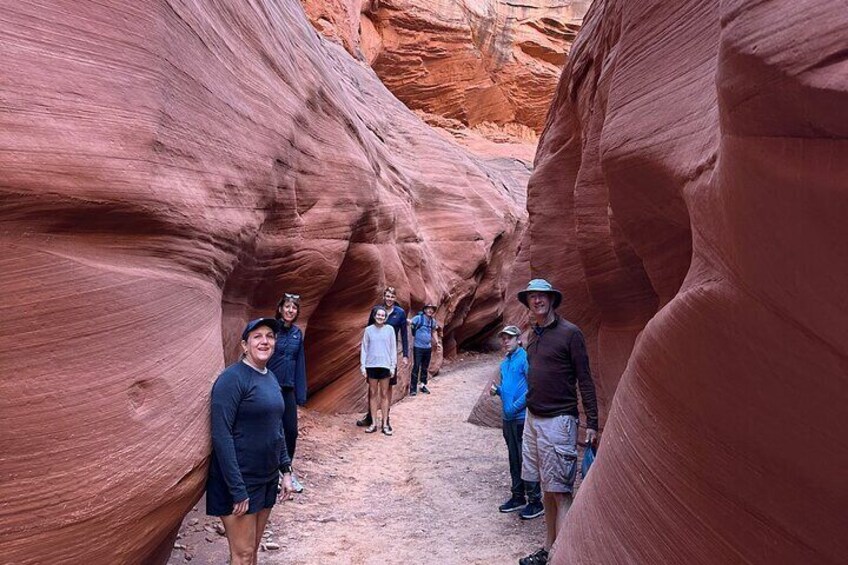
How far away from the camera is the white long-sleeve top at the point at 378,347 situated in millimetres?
8688

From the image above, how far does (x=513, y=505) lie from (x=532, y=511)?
26 centimetres

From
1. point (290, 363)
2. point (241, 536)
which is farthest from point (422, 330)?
point (241, 536)

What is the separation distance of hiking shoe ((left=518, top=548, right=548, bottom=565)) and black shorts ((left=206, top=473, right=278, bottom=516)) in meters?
2.17

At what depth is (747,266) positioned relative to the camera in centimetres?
207

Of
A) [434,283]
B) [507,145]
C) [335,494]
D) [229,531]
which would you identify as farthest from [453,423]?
[507,145]

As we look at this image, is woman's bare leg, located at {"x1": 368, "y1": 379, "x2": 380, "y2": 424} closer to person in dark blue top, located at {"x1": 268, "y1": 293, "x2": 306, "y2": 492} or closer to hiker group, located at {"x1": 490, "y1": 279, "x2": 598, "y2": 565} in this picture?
person in dark blue top, located at {"x1": 268, "y1": 293, "x2": 306, "y2": 492}

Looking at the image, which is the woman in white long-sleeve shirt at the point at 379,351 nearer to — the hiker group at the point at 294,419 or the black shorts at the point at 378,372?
the black shorts at the point at 378,372

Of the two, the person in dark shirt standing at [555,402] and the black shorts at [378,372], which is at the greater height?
the person in dark shirt standing at [555,402]

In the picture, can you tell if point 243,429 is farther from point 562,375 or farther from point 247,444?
point 562,375

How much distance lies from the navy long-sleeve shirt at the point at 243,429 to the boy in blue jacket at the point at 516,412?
2.58 meters

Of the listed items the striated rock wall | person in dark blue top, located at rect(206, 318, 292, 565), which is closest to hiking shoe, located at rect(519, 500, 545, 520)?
person in dark blue top, located at rect(206, 318, 292, 565)

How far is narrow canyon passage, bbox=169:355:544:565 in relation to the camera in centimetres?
528

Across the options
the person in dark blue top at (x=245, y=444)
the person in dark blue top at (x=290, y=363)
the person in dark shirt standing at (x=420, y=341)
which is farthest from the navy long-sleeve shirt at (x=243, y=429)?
the person in dark shirt standing at (x=420, y=341)

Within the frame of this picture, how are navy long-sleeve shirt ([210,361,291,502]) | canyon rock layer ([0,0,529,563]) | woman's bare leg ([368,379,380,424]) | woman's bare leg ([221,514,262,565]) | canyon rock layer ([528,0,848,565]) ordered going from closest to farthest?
canyon rock layer ([528,0,848,565]), canyon rock layer ([0,0,529,563]), navy long-sleeve shirt ([210,361,291,502]), woman's bare leg ([221,514,262,565]), woman's bare leg ([368,379,380,424])
